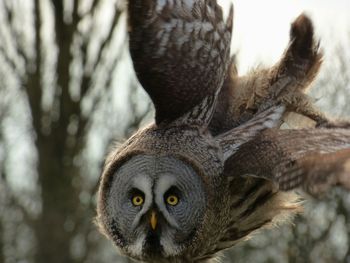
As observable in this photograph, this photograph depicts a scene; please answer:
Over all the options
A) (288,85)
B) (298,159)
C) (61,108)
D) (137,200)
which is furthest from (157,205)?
(61,108)

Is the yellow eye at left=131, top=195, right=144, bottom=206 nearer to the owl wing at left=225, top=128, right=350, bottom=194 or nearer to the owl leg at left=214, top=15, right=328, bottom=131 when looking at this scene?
the owl wing at left=225, top=128, right=350, bottom=194

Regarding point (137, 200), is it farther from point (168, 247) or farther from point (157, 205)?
point (168, 247)

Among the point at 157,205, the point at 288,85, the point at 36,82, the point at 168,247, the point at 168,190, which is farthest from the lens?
the point at 36,82

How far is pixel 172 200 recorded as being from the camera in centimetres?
650

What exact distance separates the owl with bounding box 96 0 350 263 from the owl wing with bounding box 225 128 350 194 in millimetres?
14

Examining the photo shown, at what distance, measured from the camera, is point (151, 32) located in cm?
657

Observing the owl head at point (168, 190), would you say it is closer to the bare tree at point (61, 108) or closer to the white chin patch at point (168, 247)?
the white chin patch at point (168, 247)

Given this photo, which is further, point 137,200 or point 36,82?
point 36,82

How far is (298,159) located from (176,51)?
1.38 m

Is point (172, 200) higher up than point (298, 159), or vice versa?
point (298, 159)

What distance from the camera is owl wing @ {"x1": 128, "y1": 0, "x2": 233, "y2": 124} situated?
6.55 m

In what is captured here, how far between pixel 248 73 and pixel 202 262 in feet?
5.22

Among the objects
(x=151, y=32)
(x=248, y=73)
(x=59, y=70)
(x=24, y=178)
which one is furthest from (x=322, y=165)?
(x=24, y=178)

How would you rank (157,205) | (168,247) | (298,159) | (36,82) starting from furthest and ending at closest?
(36,82)
(168,247)
(157,205)
(298,159)
